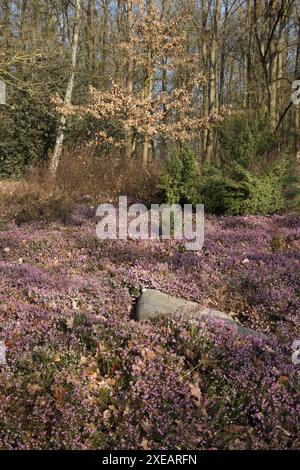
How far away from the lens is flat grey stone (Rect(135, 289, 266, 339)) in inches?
203

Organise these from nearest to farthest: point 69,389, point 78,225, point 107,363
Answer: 1. point 69,389
2. point 107,363
3. point 78,225

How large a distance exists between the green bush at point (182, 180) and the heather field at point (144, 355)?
3284 mm

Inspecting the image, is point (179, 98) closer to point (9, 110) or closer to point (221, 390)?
point (9, 110)

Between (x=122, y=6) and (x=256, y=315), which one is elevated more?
(x=122, y=6)

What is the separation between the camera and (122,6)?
23500mm

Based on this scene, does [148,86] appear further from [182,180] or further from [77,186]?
[182,180]

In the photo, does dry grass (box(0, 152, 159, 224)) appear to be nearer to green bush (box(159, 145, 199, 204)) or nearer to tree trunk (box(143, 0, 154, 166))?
green bush (box(159, 145, 199, 204))

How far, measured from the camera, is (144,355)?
4348mm

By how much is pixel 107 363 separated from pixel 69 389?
1.71ft

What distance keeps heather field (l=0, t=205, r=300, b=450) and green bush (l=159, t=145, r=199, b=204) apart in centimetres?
328

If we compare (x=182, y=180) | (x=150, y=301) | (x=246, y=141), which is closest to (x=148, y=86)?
(x=246, y=141)

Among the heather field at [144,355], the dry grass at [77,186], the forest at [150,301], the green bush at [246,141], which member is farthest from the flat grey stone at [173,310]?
the green bush at [246,141]

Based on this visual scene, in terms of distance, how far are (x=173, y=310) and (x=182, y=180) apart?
5.90 meters
